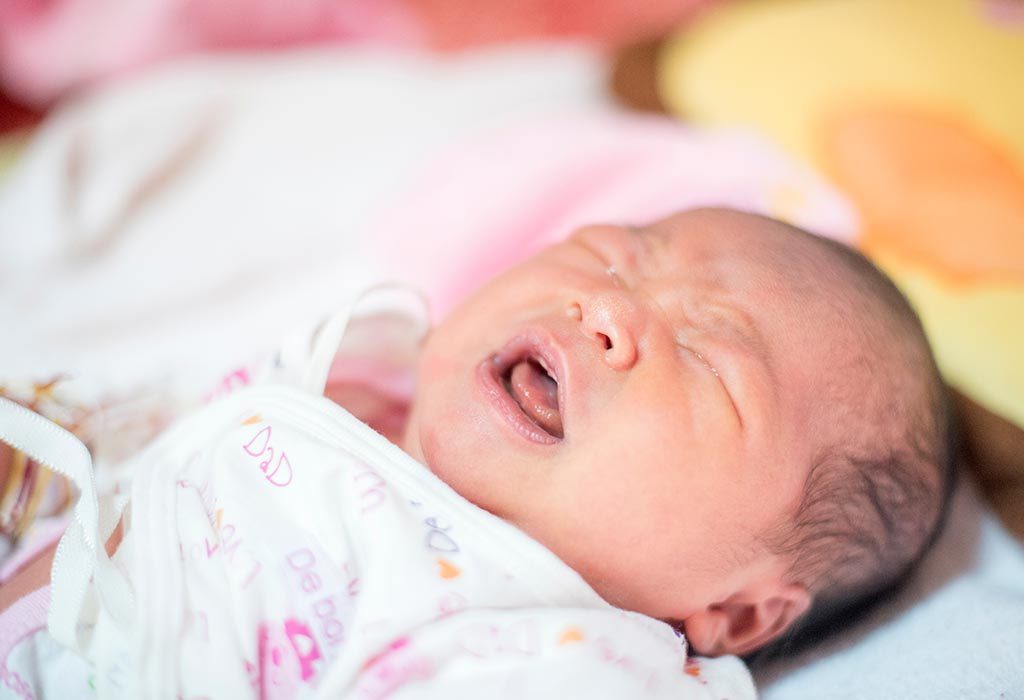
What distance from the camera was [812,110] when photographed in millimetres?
1400

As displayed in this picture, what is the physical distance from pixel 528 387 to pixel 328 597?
0.29 meters

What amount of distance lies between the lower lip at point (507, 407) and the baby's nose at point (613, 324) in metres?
0.10

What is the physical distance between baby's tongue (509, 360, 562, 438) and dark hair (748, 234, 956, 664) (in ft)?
0.78

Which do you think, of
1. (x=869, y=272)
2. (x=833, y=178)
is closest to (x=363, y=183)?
(x=833, y=178)

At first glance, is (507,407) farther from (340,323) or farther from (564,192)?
(564,192)

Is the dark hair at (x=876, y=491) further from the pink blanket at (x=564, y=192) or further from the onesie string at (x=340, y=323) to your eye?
the onesie string at (x=340, y=323)

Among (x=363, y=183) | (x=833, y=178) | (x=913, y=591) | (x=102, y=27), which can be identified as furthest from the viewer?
(x=102, y=27)

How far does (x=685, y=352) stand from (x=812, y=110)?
704 mm

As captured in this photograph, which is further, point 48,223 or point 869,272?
point 48,223

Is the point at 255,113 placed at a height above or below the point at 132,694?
above

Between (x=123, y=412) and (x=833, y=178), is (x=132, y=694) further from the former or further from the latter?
(x=833, y=178)

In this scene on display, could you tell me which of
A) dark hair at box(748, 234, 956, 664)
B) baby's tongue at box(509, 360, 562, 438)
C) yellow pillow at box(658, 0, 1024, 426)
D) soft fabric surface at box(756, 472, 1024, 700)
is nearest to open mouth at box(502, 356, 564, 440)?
baby's tongue at box(509, 360, 562, 438)

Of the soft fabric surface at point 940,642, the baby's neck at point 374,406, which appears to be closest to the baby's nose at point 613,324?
the baby's neck at point 374,406

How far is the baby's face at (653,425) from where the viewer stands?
0.84 meters
